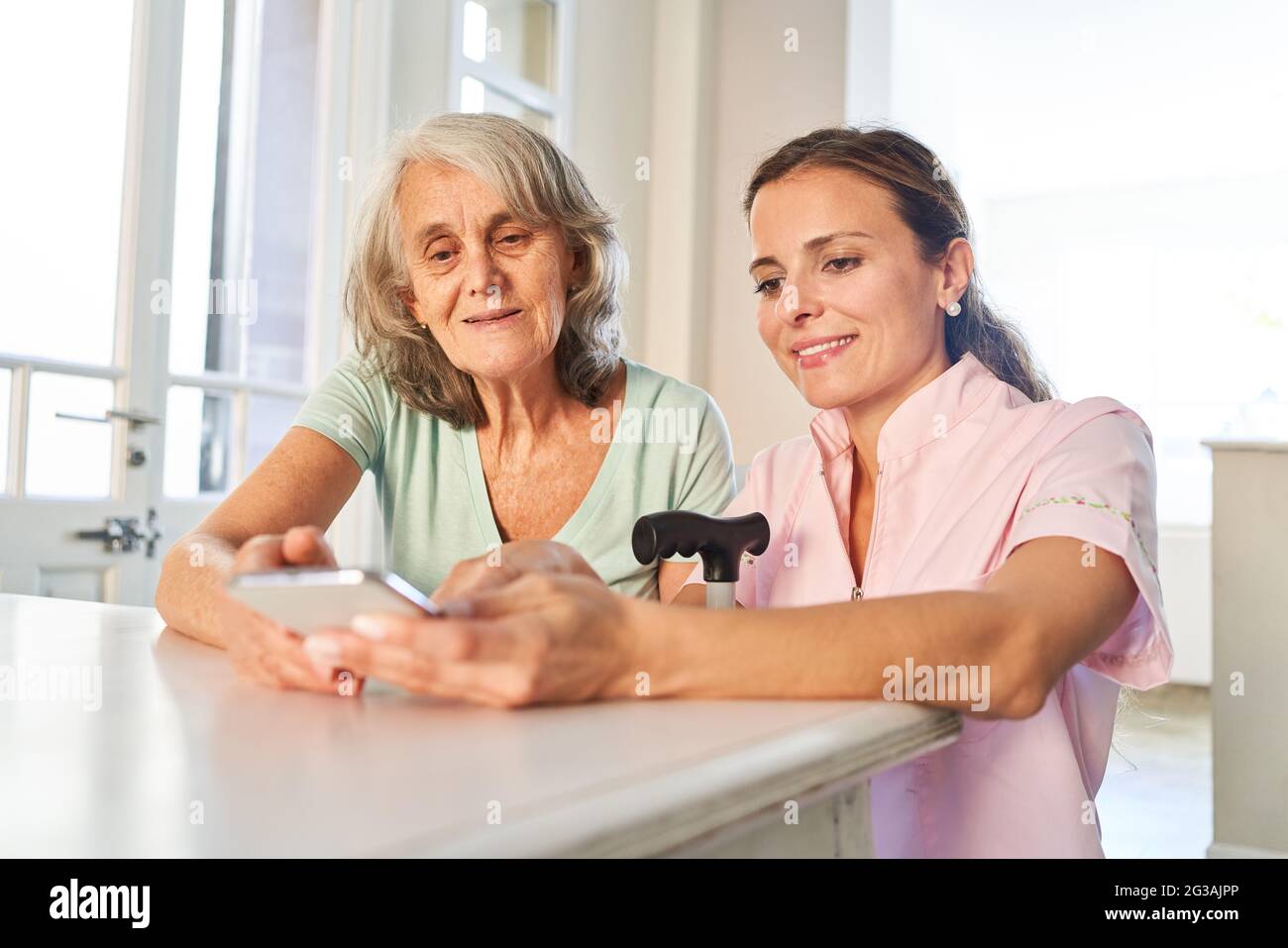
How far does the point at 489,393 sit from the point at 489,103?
2373mm

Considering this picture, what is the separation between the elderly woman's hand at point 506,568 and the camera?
75 cm

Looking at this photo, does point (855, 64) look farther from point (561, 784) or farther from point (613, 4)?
point (561, 784)

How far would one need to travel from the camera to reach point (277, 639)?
0.72 meters

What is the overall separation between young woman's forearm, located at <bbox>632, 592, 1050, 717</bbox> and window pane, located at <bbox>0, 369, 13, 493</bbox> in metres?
2.09

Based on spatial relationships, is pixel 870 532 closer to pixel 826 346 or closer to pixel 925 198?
pixel 826 346

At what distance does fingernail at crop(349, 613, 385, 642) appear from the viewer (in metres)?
0.61

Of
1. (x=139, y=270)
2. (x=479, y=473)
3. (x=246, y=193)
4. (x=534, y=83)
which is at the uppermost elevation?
(x=534, y=83)

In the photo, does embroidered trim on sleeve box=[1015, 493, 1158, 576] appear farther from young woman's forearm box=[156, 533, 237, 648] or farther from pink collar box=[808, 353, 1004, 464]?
young woman's forearm box=[156, 533, 237, 648]

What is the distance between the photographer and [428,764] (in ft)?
1.71

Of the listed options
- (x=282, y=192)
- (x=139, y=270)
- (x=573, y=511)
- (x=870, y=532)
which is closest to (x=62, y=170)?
(x=139, y=270)

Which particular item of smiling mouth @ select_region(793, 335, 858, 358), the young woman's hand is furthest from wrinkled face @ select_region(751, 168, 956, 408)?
the young woman's hand

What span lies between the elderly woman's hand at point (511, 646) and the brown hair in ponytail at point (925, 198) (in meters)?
0.70
